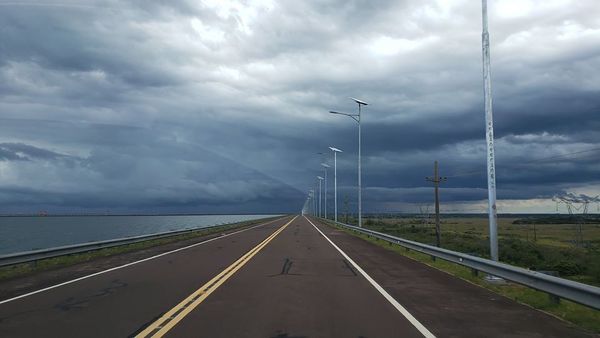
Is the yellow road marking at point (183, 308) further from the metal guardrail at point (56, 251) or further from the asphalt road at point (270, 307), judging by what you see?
the metal guardrail at point (56, 251)

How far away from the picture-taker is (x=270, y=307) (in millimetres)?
9844

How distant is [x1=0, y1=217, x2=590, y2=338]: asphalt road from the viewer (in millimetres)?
7922

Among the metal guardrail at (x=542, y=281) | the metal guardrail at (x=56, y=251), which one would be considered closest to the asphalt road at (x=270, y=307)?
the metal guardrail at (x=542, y=281)

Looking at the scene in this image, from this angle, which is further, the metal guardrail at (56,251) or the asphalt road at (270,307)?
the metal guardrail at (56,251)

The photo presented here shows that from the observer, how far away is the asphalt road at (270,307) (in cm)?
792

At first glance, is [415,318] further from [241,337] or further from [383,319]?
[241,337]

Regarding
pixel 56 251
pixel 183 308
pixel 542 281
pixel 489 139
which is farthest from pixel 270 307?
pixel 56 251

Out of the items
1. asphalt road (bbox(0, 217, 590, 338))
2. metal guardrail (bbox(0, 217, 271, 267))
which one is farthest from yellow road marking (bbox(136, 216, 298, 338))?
metal guardrail (bbox(0, 217, 271, 267))

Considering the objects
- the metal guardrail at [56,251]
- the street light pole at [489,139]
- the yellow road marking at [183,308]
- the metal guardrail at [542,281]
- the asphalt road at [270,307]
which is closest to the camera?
the yellow road marking at [183,308]

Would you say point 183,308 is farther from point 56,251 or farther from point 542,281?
point 56,251

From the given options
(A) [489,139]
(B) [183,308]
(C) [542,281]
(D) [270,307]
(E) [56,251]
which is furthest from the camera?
(E) [56,251]

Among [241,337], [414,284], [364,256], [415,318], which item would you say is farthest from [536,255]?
[241,337]

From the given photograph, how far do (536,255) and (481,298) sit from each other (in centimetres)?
2389

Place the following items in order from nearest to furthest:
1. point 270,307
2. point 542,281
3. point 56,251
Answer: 1. point 270,307
2. point 542,281
3. point 56,251
